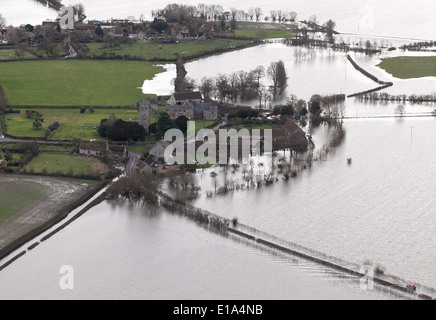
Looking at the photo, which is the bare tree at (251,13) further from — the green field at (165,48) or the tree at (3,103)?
the tree at (3,103)

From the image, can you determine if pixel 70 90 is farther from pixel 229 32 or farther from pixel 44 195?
pixel 229 32

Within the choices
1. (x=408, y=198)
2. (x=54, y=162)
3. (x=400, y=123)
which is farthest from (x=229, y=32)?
(x=408, y=198)

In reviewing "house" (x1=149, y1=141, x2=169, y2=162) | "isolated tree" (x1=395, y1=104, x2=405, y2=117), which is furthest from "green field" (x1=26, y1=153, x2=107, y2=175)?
"isolated tree" (x1=395, y1=104, x2=405, y2=117)
